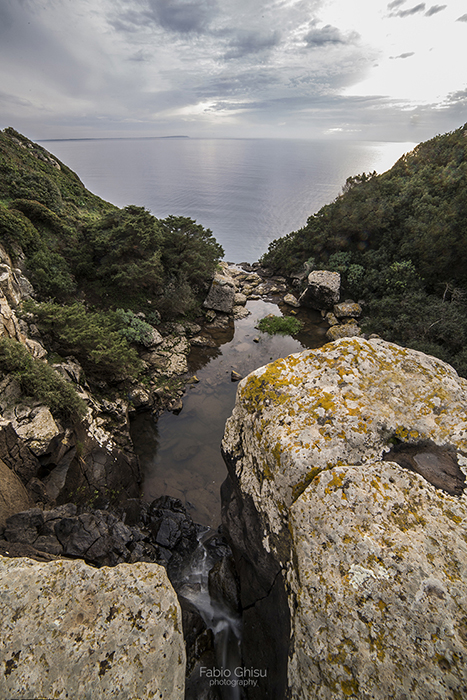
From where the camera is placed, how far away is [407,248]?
2289cm

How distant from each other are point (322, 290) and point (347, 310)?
116 inches

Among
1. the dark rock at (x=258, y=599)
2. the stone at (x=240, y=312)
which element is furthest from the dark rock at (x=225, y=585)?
the stone at (x=240, y=312)

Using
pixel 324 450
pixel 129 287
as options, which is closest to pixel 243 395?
pixel 324 450

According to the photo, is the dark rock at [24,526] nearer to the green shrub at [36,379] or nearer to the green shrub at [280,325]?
the green shrub at [36,379]

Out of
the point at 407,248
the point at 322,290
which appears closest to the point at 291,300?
the point at 322,290

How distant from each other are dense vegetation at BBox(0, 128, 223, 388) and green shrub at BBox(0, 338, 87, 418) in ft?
9.97

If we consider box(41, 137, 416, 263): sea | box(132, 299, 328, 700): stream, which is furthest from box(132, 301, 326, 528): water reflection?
box(41, 137, 416, 263): sea

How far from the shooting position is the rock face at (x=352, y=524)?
3230 mm

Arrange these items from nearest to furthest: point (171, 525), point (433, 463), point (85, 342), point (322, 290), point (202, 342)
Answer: point (433, 463) < point (171, 525) < point (85, 342) < point (202, 342) < point (322, 290)

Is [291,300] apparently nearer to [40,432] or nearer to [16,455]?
[40,432]

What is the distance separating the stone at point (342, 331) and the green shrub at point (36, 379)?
18.0m

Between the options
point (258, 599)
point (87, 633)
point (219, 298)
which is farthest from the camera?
point (219, 298)

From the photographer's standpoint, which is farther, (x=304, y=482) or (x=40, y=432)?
(x=40, y=432)

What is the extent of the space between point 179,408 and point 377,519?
12.0 metres
